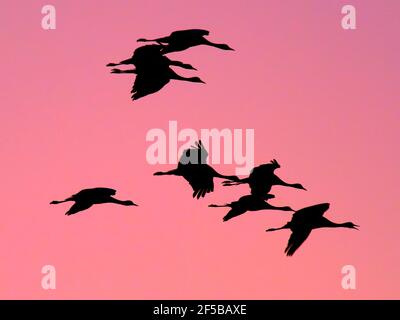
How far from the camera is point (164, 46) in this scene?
23.0 metres

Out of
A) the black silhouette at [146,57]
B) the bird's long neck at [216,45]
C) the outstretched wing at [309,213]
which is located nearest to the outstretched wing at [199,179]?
the outstretched wing at [309,213]

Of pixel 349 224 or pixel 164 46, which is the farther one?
pixel 349 224

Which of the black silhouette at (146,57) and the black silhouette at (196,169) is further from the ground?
the black silhouette at (146,57)

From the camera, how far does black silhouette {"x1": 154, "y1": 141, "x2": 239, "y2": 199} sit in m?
24.0

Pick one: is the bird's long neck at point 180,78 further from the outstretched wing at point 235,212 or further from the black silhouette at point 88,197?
the outstretched wing at point 235,212

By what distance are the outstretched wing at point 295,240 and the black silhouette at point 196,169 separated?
1727mm

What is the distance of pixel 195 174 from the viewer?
24.1 m

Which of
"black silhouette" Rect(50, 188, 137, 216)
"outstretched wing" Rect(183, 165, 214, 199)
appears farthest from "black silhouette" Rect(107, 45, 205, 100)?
"black silhouette" Rect(50, 188, 137, 216)

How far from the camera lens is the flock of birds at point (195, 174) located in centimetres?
2316

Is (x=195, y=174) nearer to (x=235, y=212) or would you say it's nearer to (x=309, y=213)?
(x=235, y=212)
